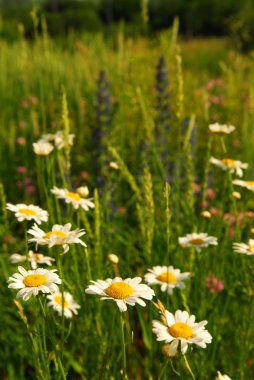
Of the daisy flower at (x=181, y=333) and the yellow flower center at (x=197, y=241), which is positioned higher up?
the daisy flower at (x=181, y=333)

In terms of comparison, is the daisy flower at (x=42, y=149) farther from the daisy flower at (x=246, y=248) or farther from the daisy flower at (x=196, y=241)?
the daisy flower at (x=246, y=248)

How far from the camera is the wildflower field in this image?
1248mm

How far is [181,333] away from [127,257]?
0.97 meters

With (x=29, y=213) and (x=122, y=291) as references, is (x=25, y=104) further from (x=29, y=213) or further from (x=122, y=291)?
(x=122, y=291)

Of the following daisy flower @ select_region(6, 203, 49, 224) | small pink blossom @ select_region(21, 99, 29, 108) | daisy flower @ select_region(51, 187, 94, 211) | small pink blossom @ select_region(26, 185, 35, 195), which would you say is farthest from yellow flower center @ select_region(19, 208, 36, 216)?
small pink blossom @ select_region(21, 99, 29, 108)

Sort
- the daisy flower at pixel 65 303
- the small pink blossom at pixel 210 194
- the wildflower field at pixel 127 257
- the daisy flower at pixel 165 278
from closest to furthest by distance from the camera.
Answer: the wildflower field at pixel 127 257, the daisy flower at pixel 165 278, the daisy flower at pixel 65 303, the small pink blossom at pixel 210 194

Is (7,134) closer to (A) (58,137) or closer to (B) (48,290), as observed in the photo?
(A) (58,137)

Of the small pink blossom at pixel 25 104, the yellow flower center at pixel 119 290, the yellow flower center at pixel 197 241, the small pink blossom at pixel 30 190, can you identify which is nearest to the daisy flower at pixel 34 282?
the yellow flower center at pixel 119 290

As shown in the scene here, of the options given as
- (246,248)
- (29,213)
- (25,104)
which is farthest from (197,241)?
(25,104)

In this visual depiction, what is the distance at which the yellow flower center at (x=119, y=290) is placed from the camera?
117 cm

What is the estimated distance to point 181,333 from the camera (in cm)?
113

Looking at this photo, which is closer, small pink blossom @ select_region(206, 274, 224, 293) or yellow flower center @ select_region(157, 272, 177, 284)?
yellow flower center @ select_region(157, 272, 177, 284)

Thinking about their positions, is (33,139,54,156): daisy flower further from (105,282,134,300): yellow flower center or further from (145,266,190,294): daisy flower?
(105,282,134,300): yellow flower center

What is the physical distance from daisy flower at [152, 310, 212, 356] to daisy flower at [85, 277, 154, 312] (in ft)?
0.21
